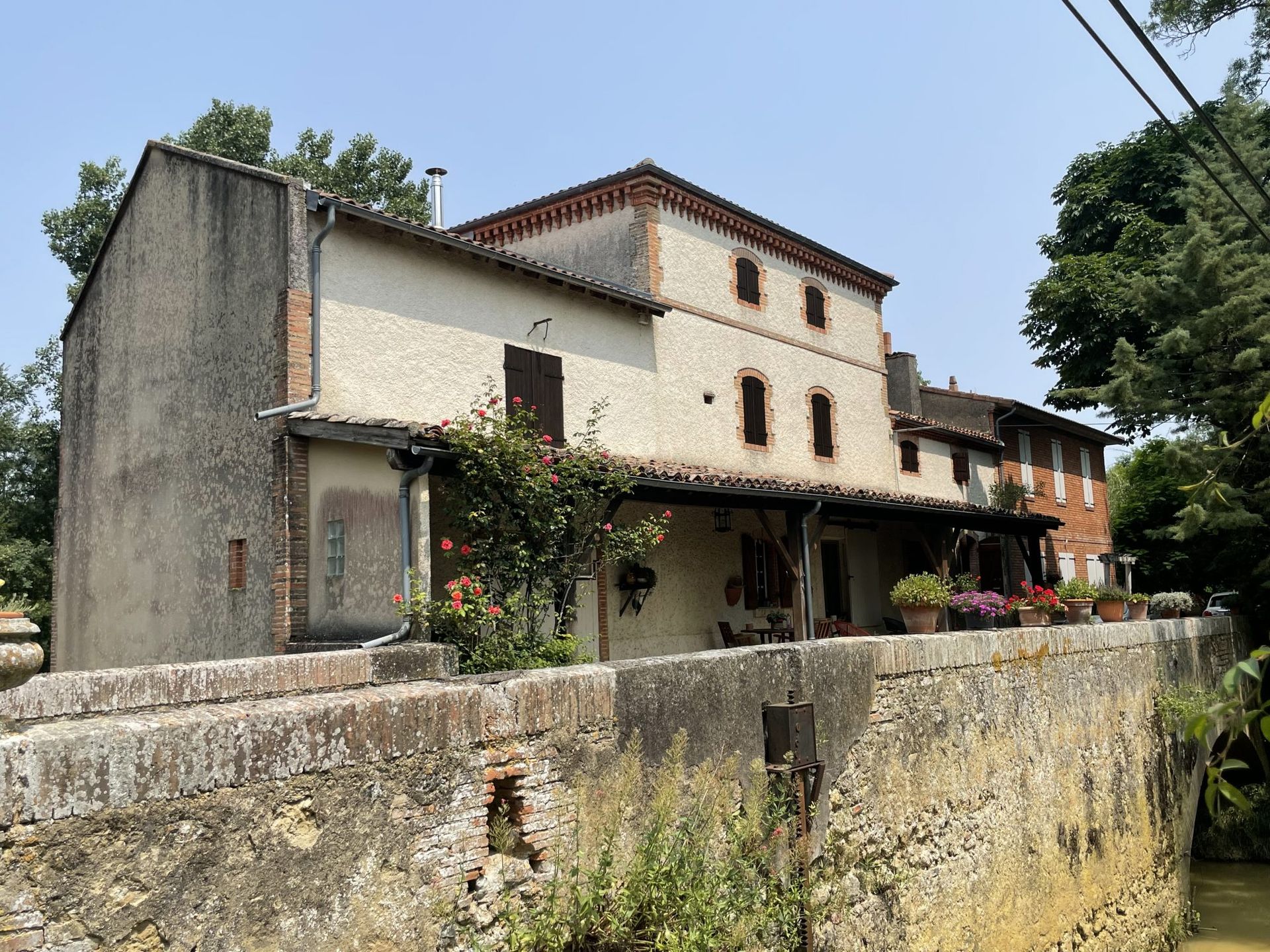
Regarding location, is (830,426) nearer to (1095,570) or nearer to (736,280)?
(736,280)

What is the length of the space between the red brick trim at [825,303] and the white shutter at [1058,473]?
32.3 ft

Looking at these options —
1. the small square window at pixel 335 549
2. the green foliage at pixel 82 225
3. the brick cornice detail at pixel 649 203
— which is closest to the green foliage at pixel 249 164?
the green foliage at pixel 82 225

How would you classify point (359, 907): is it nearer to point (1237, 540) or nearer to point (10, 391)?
point (1237, 540)

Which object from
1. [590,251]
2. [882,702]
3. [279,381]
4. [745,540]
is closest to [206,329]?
[279,381]

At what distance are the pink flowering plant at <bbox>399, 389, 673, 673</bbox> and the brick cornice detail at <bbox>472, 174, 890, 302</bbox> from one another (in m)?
6.37

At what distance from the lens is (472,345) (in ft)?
37.7

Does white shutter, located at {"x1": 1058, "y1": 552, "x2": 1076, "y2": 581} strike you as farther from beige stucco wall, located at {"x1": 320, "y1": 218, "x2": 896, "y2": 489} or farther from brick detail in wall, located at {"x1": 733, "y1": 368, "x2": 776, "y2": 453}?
brick detail in wall, located at {"x1": 733, "y1": 368, "x2": 776, "y2": 453}

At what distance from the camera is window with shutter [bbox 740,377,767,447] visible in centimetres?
1561

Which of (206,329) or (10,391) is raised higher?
(10,391)

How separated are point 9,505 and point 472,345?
47.1ft

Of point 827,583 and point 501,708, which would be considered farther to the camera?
point 827,583

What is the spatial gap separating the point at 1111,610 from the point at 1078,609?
903mm

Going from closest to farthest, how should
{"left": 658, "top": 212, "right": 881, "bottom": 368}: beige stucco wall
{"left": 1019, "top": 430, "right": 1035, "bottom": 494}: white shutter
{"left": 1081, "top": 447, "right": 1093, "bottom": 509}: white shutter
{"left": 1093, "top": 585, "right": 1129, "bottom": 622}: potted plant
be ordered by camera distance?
1. {"left": 1093, "top": 585, "right": 1129, "bottom": 622}: potted plant
2. {"left": 658, "top": 212, "right": 881, "bottom": 368}: beige stucco wall
3. {"left": 1019, "top": 430, "right": 1035, "bottom": 494}: white shutter
4. {"left": 1081, "top": 447, "right": 1093, "bottom": 509}: white shutter

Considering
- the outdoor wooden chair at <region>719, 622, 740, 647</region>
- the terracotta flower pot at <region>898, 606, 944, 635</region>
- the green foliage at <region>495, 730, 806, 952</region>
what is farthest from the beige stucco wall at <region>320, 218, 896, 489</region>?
the green foliage at <region>495, 730, 806, 952</region>
